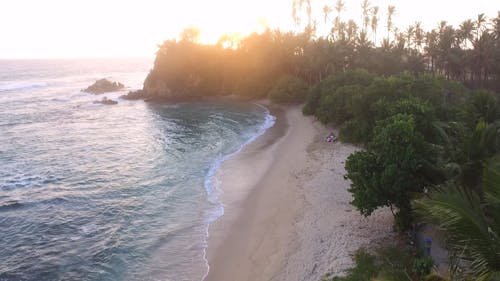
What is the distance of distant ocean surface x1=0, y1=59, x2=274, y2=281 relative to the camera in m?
20.1

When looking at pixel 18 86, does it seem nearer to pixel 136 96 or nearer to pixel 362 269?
pixel 136 96

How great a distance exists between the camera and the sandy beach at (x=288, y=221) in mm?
18109

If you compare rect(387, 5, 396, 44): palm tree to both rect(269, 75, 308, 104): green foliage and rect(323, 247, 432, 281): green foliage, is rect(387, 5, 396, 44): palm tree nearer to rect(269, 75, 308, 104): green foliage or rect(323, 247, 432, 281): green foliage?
rect(269, 75, 308, 104): green foliage

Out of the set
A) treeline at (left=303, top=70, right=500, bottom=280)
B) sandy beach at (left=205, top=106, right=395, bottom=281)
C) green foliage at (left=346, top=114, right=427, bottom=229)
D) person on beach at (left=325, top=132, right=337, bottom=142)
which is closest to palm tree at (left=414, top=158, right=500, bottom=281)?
treeline at (left=303, top=70, right=500, bottom=280)

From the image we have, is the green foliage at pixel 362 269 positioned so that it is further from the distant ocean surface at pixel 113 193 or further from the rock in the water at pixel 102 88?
the rock in the water at pixel 102 88

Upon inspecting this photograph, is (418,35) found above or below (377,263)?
above

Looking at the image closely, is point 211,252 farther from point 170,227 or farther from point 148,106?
point 148,106

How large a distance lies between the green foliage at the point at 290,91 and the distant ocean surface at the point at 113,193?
302 inches

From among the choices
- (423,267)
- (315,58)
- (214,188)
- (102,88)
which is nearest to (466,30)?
(315,58)

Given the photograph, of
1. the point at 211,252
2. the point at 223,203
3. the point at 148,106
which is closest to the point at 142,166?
the point at 223,203

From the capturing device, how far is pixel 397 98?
3594 cm

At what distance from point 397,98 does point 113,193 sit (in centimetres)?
2545

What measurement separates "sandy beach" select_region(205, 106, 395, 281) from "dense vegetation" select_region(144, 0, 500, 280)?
1.60 meters

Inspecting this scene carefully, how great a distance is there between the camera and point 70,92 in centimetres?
10356
